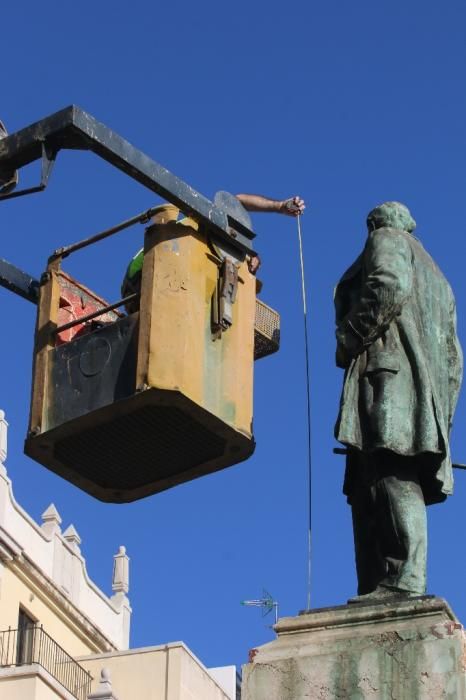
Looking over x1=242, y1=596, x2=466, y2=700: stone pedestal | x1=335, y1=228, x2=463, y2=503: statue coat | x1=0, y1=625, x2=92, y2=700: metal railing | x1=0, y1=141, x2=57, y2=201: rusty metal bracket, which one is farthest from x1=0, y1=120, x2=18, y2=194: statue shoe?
x1=0, y1=625, x2=92, y2=700: metal railing

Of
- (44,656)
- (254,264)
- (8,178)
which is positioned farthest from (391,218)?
(44,656)

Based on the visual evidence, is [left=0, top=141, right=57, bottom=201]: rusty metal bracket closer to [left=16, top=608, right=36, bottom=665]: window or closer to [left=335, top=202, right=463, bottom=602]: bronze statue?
[left=335, top=202, right=463, bottom=602]: bronze statue

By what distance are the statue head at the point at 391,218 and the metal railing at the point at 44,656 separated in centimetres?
3377

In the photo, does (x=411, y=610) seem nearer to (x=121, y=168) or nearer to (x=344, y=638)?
(x=344, y=638)

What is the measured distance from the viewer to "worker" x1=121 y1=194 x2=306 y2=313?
13555 millimetres

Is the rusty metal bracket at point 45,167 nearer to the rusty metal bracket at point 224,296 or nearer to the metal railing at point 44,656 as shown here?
the rusty metal bracket at point 224,296

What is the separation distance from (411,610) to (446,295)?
214cm

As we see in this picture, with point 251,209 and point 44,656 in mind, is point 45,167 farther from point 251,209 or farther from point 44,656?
point 44,656

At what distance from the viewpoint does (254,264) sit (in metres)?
13.7

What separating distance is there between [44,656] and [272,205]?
3414 centimetres

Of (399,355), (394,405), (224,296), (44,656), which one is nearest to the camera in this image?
(394,405)

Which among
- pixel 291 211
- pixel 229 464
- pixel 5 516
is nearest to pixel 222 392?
pixel 229 464

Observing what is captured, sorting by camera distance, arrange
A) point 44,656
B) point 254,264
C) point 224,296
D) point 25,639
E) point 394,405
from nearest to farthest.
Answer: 1. point 394,405
2. point 224,296
3. point 254,264
4. point 44,656
5. point 25,639

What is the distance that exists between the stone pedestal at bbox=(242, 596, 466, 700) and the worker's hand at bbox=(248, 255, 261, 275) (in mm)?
2169
